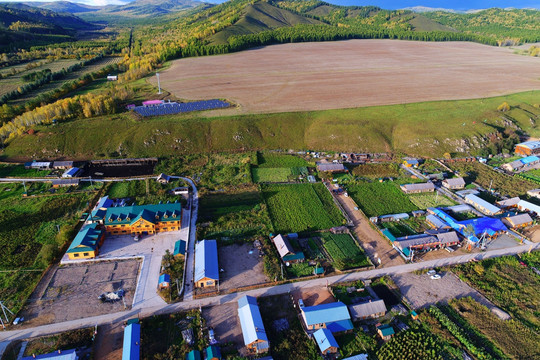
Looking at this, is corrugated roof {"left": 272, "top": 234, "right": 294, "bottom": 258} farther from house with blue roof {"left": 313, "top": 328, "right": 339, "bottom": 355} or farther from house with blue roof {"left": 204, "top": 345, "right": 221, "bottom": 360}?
house with blue roof {"left": 204, "top": 345, "right": 221, "bottom": 360}

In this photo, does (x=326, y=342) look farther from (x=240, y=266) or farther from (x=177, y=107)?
(x=177, y=107)

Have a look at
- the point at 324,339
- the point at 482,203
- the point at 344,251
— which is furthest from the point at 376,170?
the point at 324,339

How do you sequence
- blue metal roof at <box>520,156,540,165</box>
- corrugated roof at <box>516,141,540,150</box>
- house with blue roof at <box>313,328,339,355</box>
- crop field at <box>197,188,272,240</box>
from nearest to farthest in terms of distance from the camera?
house with blue roof at <box>313,328,339,355</box>, crop field at <box>197,188,272,240</box>, blue metal roof at <box>520,156,540,165</box>, corrugated roof at <box>516,141,540,150</box>

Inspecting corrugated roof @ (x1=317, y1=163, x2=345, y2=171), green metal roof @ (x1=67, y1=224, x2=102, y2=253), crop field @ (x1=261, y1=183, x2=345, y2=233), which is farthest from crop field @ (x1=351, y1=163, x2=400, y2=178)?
green metal roof @ (x1=67, y1=224, x2=102, y2=253)

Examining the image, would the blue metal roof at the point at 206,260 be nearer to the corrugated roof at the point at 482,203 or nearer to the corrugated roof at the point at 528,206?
the corrugated roof at the point at 482,203

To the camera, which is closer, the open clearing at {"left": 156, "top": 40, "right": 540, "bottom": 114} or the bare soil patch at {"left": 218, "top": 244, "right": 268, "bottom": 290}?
the bare soil patch at {"left": 218, "top": 244, "right": 268, "bottom": 290}

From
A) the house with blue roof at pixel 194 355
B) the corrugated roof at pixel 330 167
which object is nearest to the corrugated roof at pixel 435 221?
the corrugated roof at pixel 330 167
